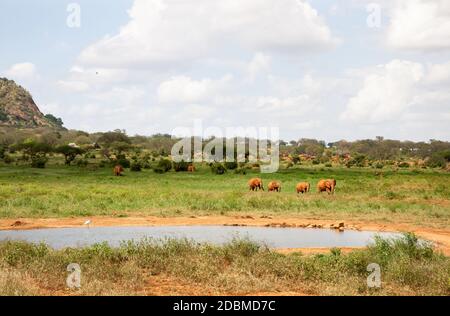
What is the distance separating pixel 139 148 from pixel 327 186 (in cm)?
5202

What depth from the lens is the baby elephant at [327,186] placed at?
28422 millimetres

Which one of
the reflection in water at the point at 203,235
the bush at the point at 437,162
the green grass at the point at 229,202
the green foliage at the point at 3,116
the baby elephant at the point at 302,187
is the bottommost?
the reflection in water at the point at 203,235

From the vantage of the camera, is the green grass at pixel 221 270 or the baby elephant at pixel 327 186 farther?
the baby elephant at pixel 327 186

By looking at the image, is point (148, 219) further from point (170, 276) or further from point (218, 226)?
point (170, 276)

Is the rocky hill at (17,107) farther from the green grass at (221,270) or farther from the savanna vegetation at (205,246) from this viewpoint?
the green grass at (221,270)

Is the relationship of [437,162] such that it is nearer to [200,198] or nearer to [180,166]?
[180,166]

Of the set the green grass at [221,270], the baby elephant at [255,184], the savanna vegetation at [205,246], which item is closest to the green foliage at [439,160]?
the savanna vegetation at [205,246]

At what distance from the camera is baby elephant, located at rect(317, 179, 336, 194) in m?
28.4

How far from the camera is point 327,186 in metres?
28.7

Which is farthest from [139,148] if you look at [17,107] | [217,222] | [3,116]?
[17,107]

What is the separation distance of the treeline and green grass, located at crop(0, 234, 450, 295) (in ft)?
120

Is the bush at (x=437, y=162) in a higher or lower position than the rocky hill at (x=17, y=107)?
lower

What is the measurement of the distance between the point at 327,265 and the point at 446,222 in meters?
10.8

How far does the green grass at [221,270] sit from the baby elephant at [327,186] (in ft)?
53.4
